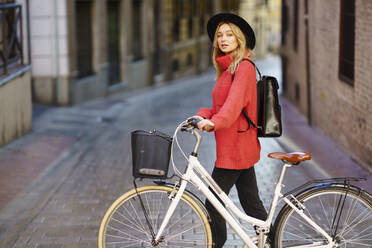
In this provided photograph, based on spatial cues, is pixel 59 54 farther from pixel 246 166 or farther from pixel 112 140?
pixel 246 166

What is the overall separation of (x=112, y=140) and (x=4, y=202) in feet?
13.5

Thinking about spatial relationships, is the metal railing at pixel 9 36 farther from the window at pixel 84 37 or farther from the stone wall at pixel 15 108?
the window at pixel 84 37

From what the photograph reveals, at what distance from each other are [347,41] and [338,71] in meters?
0.55

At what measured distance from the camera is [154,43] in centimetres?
2516

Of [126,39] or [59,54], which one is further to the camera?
[126,39]

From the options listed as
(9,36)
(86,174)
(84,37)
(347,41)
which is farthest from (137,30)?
(86,174)

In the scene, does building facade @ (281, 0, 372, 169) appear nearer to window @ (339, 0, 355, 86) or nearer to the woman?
window @ (339, 0, 355, 86)

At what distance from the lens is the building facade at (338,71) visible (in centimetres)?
881

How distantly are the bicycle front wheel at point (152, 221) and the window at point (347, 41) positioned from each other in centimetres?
586

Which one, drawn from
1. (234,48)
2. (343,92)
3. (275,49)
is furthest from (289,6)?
(275,49)

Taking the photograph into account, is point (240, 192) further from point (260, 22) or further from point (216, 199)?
point (260, 22)

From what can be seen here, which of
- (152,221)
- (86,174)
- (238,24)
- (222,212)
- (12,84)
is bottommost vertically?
(86,174)

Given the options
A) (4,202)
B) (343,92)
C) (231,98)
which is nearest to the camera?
(231,98)

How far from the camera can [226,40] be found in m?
4.45
